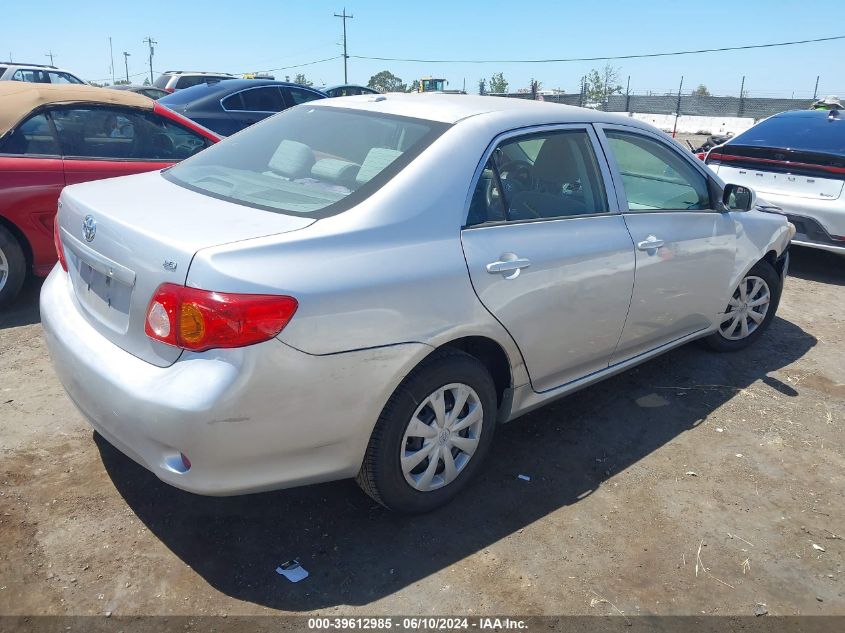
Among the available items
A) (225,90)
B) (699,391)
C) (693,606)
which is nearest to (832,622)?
(693,606)

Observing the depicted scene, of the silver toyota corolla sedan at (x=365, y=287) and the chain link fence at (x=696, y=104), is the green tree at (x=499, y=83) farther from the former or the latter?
the silver toyota corolla sedan at (x=365, y=287)

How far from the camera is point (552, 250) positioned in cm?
310

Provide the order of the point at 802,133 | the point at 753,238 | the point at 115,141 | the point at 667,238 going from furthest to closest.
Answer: the point at 802,133
the point at 115,141
the point at 753,238
the point at 667,238

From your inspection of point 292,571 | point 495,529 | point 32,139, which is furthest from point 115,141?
point 495,529

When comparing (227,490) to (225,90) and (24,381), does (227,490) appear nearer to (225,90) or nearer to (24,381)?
(24,381)

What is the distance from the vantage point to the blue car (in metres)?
10.0

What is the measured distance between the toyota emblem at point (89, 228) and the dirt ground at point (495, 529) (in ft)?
3.68

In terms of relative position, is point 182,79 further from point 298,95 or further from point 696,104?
point 696,104

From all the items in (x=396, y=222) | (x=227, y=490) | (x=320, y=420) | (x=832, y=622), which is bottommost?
(x=832, y=622)

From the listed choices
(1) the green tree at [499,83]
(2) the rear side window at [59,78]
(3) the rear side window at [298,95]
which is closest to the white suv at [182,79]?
(2) the rear side window at [59,78]

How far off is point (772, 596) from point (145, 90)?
19.1 meters

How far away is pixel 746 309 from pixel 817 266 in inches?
136

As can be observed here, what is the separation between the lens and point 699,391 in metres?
4.33

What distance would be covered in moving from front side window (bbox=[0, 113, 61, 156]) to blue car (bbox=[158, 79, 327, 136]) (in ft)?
15.9
